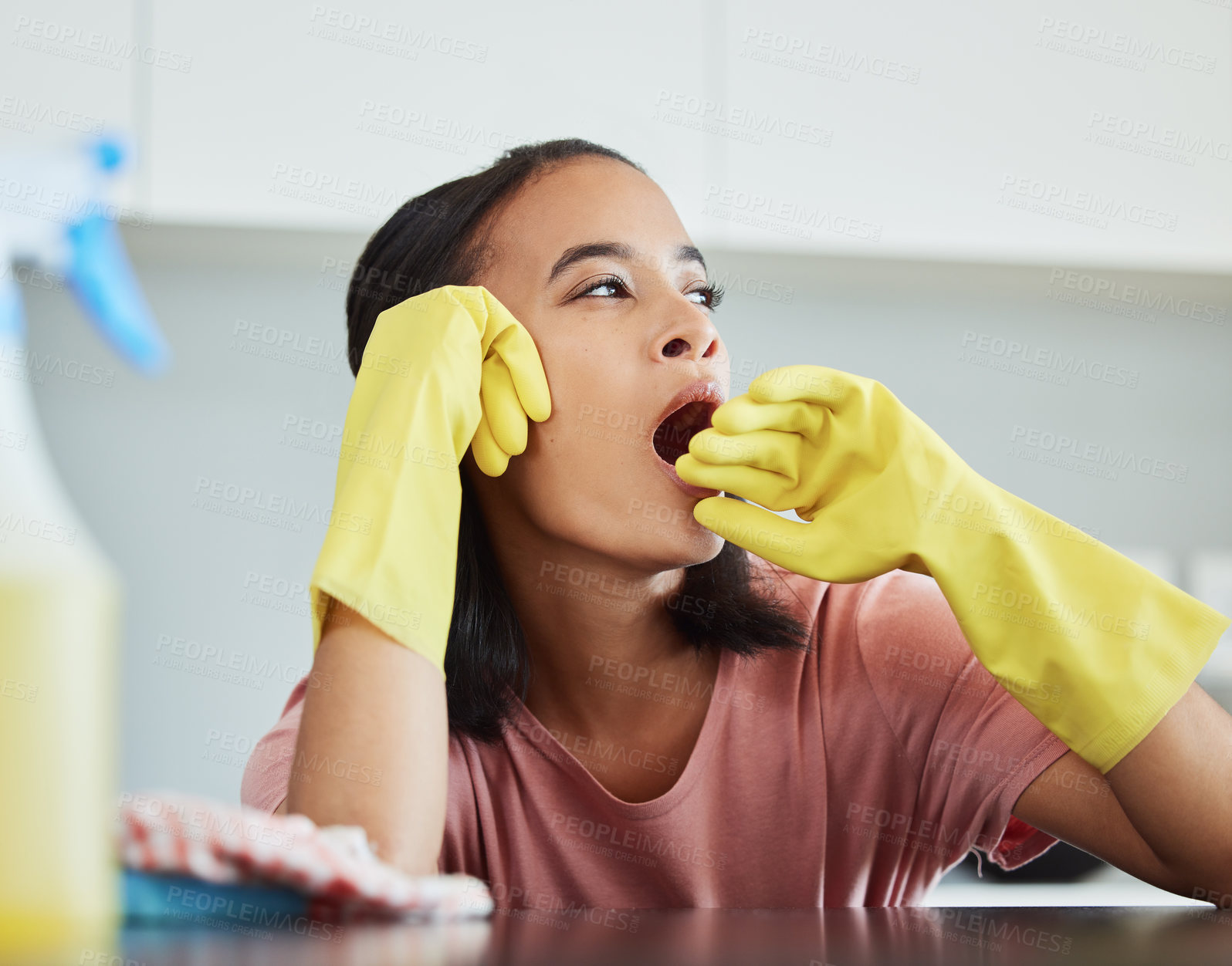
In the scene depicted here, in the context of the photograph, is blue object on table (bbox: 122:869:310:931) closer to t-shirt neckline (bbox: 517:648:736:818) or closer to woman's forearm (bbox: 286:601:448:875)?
woman's forearm (bbox: 286:601:448:875)

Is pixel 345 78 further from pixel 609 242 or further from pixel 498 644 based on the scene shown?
pixel 498 644

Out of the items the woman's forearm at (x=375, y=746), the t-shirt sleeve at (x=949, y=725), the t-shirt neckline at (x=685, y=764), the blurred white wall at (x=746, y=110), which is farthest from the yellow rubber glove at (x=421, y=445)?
the blurred white wall at (x=746, y=110)

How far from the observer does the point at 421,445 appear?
2.73 ft

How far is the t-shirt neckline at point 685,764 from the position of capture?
94 centimetres

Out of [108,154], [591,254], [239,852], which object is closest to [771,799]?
[591,254]

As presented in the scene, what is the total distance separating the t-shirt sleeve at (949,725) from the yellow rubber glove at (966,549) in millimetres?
124

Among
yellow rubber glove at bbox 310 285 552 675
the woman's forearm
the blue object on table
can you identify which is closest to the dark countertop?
the blue object on table

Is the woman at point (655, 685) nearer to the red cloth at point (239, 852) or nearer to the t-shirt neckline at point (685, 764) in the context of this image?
the t-shirt neckline at point (685, 764)

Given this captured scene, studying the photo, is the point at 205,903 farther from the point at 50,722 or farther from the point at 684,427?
the point at 684,427

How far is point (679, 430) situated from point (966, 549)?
38 cm

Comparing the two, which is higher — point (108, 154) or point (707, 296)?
point (108, 154)

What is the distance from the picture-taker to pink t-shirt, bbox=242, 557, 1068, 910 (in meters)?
0.94

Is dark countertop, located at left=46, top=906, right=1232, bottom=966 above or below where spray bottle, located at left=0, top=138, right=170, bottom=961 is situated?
below

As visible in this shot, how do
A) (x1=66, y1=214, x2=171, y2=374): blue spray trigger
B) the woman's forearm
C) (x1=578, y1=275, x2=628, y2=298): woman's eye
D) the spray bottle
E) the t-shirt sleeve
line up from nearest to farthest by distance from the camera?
the spray bottle
the woman's forearm
the t-shirt sleeve
(x1=578, y1=275, x2=628, y2=298): woman's eye
(x1=66, y1=214, x2=171, y2=374): blue spray trigger
